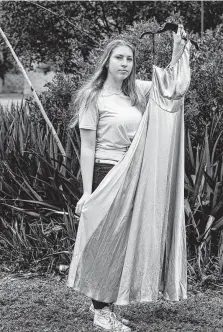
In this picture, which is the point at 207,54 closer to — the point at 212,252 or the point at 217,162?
the point at 217,162

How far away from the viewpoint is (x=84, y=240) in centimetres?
452

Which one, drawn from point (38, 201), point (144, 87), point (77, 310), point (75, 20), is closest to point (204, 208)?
point (38, 201)

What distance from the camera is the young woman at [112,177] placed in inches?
176

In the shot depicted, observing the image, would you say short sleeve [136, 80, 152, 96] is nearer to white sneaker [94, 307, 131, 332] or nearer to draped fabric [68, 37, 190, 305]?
draped fabric [68, 37, 190, 305]

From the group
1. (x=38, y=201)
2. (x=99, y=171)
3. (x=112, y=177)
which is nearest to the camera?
(x=112, y=177)

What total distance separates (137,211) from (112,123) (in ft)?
1.86

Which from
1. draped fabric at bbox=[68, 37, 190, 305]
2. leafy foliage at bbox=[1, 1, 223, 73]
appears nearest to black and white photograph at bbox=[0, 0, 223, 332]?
draped fabric at bbox=[68, 37, 190, 305]

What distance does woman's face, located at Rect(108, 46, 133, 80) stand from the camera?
456cm

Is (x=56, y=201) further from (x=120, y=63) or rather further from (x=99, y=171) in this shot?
(x=120, y=63)

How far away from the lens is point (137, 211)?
14.8ft

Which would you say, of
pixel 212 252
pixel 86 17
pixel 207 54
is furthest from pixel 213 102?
pixel 86 17

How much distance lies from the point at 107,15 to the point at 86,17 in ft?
0.99

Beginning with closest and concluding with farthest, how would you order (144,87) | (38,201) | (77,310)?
(144,87) → (77,310) → (38,201)

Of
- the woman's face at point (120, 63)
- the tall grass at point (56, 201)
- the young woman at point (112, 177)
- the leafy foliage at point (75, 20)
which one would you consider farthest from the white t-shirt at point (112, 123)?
the leafy foliage at point (75, 20)
